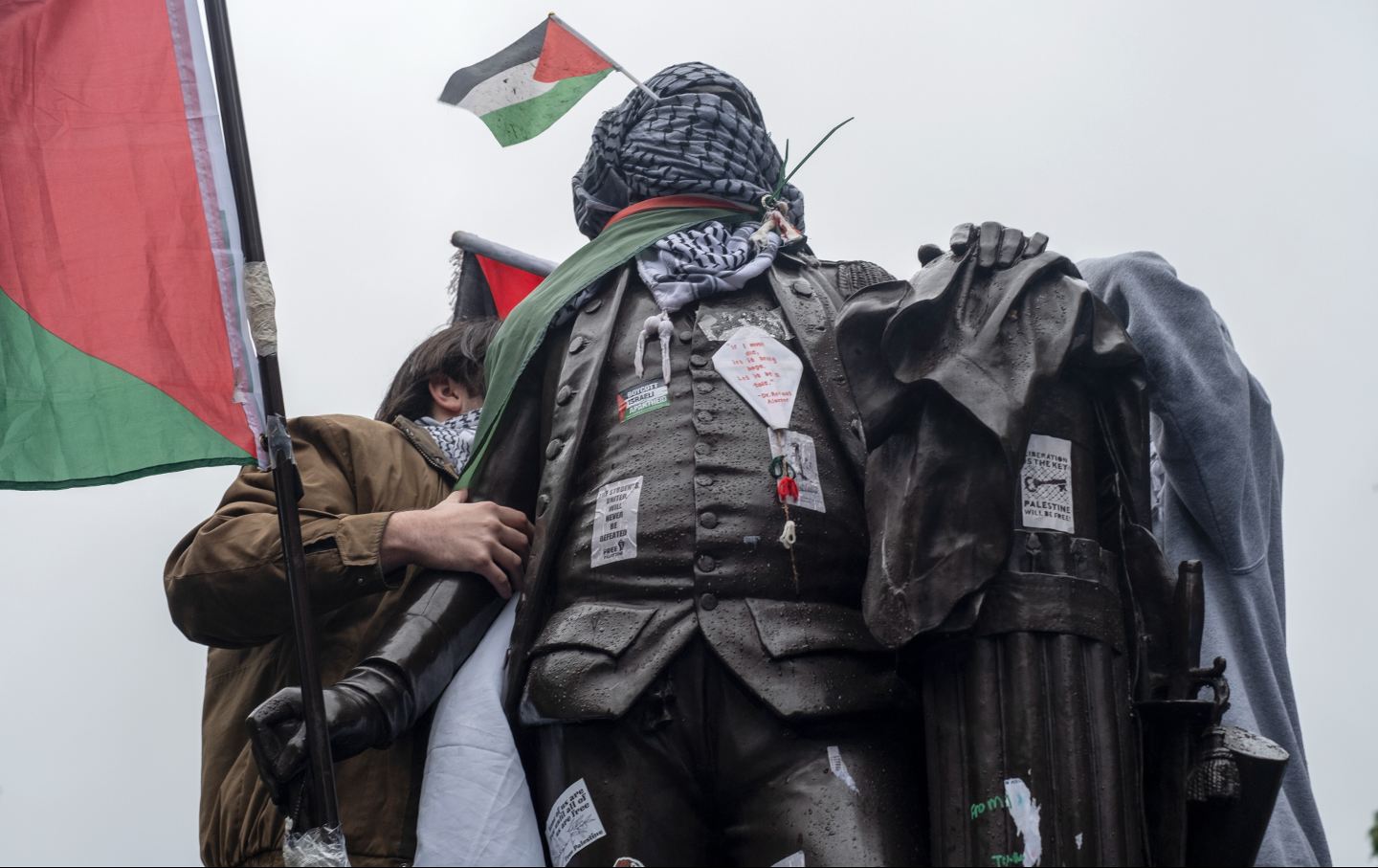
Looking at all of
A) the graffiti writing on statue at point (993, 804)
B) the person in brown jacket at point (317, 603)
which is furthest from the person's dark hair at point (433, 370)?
the graffiti writing on statue at point (993, 804)

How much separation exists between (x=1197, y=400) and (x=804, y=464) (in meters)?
1.32

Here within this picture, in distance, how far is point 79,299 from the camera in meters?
5.18

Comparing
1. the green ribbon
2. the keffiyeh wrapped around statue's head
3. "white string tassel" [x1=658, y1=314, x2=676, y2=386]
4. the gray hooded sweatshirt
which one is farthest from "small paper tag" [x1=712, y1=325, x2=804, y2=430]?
the gray hooded sweatshirt

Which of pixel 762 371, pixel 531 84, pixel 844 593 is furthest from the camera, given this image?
pixel 531 84

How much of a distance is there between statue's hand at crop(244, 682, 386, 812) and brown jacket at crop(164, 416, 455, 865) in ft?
1.57

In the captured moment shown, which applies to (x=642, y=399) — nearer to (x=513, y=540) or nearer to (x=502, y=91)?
(x=513, y=540)

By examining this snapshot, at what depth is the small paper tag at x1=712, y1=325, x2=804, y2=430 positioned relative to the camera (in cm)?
493

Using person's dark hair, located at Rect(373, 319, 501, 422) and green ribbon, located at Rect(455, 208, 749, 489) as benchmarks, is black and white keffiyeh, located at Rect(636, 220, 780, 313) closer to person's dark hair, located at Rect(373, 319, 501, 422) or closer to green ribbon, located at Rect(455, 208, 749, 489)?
green ribbon, located at Rect(455, 208, 749, 489)

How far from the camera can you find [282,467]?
4770 mm

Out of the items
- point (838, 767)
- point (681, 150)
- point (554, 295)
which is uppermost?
point (681, 150)

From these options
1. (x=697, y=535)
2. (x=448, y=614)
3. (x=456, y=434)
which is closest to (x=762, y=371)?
(x=697, y=535)

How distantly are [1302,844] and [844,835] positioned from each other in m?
1.49

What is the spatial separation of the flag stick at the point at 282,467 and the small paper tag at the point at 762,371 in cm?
116

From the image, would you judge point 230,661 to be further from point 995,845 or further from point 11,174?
point 995,845
